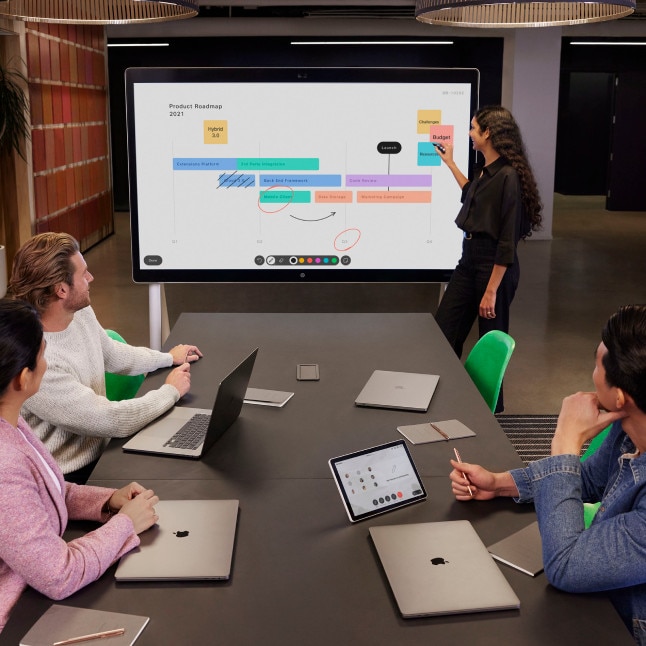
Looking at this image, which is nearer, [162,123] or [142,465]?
[142,465]

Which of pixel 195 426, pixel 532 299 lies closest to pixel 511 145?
pixel 195 426

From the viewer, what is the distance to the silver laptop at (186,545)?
67.7 inches

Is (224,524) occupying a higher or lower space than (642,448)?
lower

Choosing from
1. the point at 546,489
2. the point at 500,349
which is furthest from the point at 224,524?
the point at 500,349

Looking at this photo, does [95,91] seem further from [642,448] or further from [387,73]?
[642,448]

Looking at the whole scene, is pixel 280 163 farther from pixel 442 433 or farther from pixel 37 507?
pixel 37 507

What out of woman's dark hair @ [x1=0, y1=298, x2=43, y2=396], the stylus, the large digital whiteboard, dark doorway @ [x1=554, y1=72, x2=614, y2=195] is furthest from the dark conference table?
dark doorway @ [x1=554, y1=72, x2=614, y2=195]

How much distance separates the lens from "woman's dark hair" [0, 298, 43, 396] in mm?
1791

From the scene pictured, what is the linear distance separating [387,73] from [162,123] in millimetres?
1120

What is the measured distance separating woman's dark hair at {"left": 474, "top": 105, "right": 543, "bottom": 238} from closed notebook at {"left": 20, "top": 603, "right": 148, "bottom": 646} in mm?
3255

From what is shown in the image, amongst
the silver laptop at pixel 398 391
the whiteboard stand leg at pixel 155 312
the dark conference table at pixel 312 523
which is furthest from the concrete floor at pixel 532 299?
the dark conference table at pixel 312 523

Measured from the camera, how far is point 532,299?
812cm

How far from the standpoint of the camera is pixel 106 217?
37.9ft

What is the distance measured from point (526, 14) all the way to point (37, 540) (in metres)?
2.41
